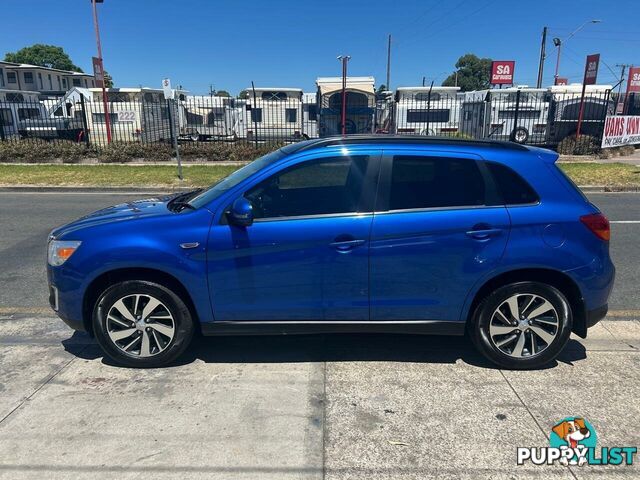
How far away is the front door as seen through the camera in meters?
3.29

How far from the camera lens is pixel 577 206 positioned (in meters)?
3.40

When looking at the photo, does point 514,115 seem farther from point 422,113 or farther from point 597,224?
point 597,224

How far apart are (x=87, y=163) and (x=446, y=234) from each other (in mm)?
16596

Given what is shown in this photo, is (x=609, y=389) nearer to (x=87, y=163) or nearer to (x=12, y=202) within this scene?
(x=12, y=202)

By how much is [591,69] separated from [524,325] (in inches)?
710

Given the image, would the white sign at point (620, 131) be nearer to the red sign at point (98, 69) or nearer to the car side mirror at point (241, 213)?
the red sign at point (98, 69)

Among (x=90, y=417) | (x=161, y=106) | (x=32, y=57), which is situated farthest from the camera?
(x=32, y=57)

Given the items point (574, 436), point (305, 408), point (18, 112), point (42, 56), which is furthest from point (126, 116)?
point (42, 56)

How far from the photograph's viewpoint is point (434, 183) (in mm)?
3422

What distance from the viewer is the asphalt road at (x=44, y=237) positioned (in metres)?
5.11

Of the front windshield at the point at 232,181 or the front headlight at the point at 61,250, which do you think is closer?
the front headlight at the point at 61,250

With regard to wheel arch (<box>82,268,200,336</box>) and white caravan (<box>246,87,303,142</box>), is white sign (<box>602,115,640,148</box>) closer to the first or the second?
white caravan (<box>246,87,303,142</box>)

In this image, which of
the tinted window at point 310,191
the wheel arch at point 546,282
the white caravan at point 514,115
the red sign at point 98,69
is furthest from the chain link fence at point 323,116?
the wheel arch at point 546,282

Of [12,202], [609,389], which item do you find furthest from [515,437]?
[12,202]
